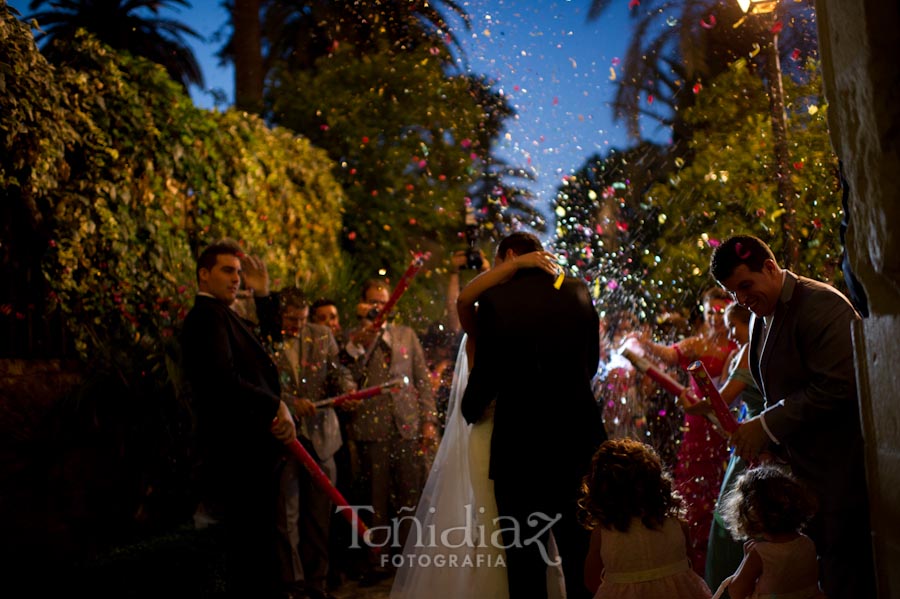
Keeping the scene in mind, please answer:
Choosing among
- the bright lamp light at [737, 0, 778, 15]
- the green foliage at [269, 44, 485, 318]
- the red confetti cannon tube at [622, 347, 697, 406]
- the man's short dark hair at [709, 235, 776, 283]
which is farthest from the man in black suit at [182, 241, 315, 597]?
the green foliage at [269, 44, 485, 318]

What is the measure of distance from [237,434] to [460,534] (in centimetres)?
133

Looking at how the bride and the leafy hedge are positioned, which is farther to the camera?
the leafy hedge

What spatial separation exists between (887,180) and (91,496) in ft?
20.1

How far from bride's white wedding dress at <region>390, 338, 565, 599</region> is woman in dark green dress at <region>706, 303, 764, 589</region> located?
75cm

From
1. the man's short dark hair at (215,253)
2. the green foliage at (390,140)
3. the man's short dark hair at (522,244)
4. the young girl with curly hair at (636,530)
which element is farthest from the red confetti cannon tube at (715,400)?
the green foliage at (390,140)

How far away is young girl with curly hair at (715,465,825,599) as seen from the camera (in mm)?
3359

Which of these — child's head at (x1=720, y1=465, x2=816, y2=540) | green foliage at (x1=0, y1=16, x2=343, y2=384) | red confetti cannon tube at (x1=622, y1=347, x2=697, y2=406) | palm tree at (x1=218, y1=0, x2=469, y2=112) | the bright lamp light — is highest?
palm tree at (x1=218, y1=0, x2=469, y2=112)

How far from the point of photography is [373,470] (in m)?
7.40

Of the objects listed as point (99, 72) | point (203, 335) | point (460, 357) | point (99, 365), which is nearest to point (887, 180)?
point (460, 357)

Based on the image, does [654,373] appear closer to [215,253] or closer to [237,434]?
[237,434]

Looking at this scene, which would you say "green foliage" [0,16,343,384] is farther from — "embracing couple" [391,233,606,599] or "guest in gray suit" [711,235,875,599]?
"guest in gray suit" [711,235,875,599]

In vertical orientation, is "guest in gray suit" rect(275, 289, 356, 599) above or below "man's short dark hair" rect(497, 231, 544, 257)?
below

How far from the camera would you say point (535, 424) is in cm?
440

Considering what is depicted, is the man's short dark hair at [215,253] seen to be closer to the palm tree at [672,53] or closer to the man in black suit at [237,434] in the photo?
the man in black suit at [237,434]
